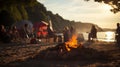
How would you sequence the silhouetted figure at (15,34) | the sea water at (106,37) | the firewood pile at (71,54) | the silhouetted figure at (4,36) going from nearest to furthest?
the firewood pile at (71,54)
the silhouetted figure at (4,36)
the silhouetted figure at (15,34)
the sea water at (106,37)

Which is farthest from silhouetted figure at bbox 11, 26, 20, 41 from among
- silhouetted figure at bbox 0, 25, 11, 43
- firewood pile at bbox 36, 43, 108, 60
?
firewood pile at bbox 36, 43, 108, 60

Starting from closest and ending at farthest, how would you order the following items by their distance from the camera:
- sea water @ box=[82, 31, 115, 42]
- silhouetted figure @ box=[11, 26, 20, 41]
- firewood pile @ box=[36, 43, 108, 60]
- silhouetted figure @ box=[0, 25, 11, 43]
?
firewood pile @ box=[36, 43, 108, 60], silhouetted figure @ box=[0, 25, 11, 43], silhouetted figure @ box=[11, 26, 20, 41], sea water @ box=[82, 31, 115, 42]

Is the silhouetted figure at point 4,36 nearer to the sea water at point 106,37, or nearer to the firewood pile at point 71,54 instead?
the firewood pile at point 71,54

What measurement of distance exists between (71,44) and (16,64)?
5.25 metres

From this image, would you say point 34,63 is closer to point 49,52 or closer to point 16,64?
point 16,64

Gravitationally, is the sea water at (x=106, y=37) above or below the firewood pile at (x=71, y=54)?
above

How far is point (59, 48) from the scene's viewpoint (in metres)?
20.6

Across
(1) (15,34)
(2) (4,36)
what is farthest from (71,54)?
(1) (15,34)

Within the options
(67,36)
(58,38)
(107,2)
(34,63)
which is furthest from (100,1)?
(34,63)

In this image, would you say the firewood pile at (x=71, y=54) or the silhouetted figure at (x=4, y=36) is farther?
the silhouetted figure at (x=4, y=36)

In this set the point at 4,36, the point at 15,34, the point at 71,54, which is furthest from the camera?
the point at 15,34

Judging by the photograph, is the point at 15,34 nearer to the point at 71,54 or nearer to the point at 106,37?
the point at 71,54

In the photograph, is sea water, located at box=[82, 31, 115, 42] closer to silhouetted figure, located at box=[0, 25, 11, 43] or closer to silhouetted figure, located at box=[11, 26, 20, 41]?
silhouetted figure, located at box=[11, 26, 20, 41]

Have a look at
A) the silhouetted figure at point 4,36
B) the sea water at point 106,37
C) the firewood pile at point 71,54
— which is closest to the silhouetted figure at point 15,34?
the silhouetted figure at point 4,36
